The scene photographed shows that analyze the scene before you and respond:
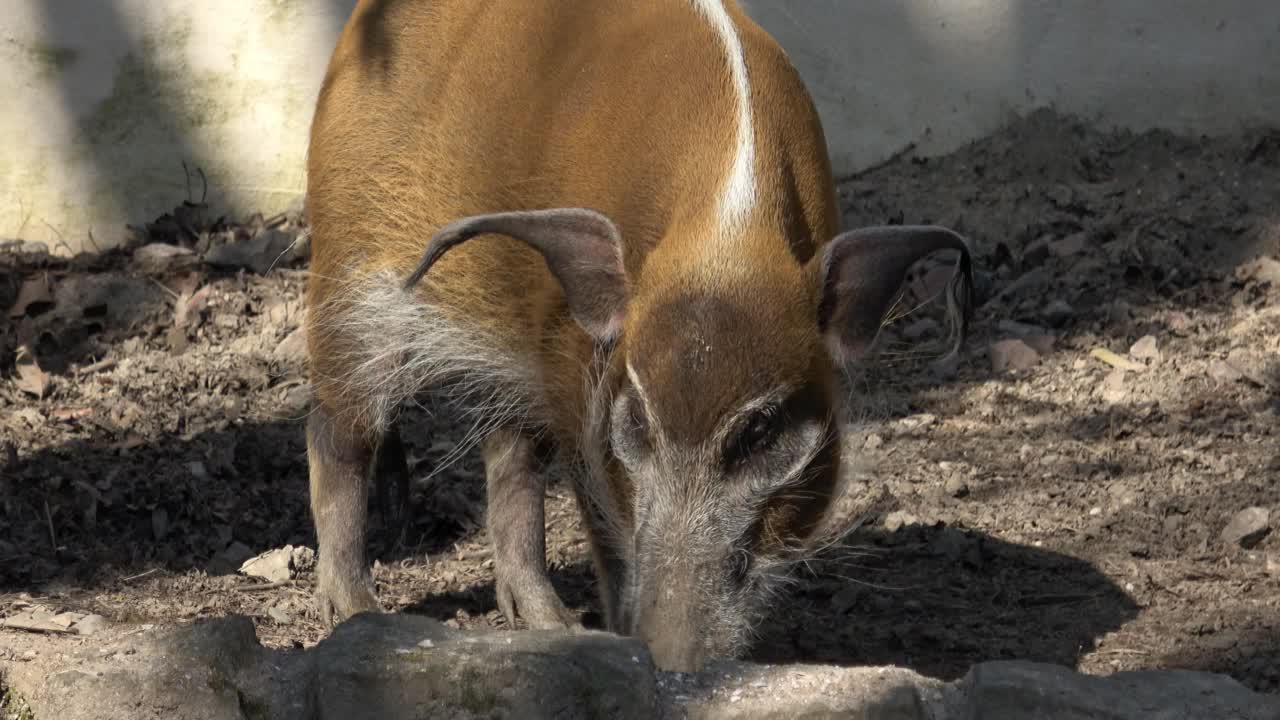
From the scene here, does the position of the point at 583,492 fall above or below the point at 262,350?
above

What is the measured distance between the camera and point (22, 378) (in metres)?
5.03

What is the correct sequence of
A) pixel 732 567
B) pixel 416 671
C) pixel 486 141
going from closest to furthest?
pixel 416 671
pixel 732 567
pixel 486 141

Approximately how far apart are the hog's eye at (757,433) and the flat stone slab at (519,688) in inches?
16.8

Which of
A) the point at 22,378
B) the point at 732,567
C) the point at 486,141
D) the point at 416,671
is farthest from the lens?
the point at 22,378

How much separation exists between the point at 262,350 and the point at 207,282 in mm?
516

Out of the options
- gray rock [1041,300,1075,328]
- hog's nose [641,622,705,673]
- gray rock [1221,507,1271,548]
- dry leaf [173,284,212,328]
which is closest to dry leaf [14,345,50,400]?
dry leaf [173,284,212,328]

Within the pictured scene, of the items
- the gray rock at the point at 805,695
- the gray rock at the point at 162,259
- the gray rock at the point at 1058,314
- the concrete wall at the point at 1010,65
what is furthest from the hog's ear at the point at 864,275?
the gray rock at the point at 162,259

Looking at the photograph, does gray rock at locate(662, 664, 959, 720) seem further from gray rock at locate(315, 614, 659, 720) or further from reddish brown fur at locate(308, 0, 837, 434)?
reddish brown fur at locate(308, 0, 837, 434)

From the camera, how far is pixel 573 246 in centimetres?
288

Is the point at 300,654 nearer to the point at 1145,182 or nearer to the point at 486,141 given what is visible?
the point at 486,141

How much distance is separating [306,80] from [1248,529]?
145 inches

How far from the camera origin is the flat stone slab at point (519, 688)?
2.32 metres

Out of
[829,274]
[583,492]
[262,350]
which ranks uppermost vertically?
[829,274]

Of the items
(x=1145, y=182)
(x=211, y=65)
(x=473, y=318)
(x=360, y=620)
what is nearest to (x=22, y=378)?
(x=211, y=65)
